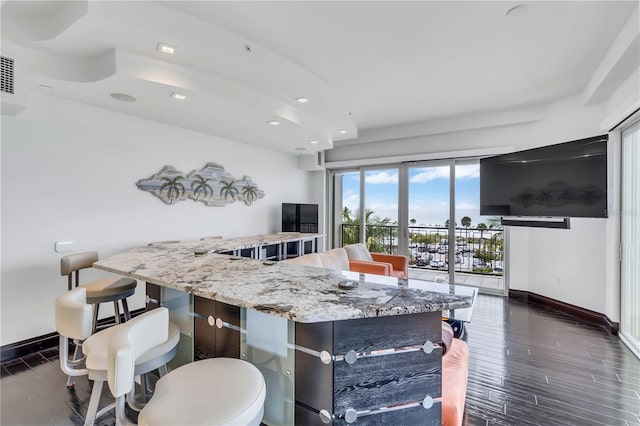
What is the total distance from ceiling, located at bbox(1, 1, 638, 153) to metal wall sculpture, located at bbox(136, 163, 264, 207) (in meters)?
0.76

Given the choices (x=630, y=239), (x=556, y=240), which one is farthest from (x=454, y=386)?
(x=556, y=240)

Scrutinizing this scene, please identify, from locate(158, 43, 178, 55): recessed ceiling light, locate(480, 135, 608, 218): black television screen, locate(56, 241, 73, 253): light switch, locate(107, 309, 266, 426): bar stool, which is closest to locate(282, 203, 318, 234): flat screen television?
locate(480, 135, 608, 218): black television screen

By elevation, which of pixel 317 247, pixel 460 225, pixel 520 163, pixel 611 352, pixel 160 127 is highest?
pixel 160 127

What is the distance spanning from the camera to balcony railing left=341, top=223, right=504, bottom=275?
5.29 meters

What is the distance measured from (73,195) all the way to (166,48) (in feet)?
6.59

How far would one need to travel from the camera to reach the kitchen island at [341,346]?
1.24 metres

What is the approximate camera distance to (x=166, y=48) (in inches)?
96.7

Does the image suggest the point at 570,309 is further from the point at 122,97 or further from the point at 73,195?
the point at 73,195

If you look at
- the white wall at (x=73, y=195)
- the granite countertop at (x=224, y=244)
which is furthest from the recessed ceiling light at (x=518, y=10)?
the white wall at (x=73, y=195)

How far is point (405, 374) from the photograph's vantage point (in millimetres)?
1307

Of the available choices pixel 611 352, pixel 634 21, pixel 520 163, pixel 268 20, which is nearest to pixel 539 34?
pixel 634 21

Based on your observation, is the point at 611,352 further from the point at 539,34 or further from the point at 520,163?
the point at 539,34

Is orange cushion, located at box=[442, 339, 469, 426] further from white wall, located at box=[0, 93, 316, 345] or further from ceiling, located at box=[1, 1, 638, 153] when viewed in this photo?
white wall, located at box=[0, 93, 316, 345]

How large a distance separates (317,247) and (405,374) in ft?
16.2
